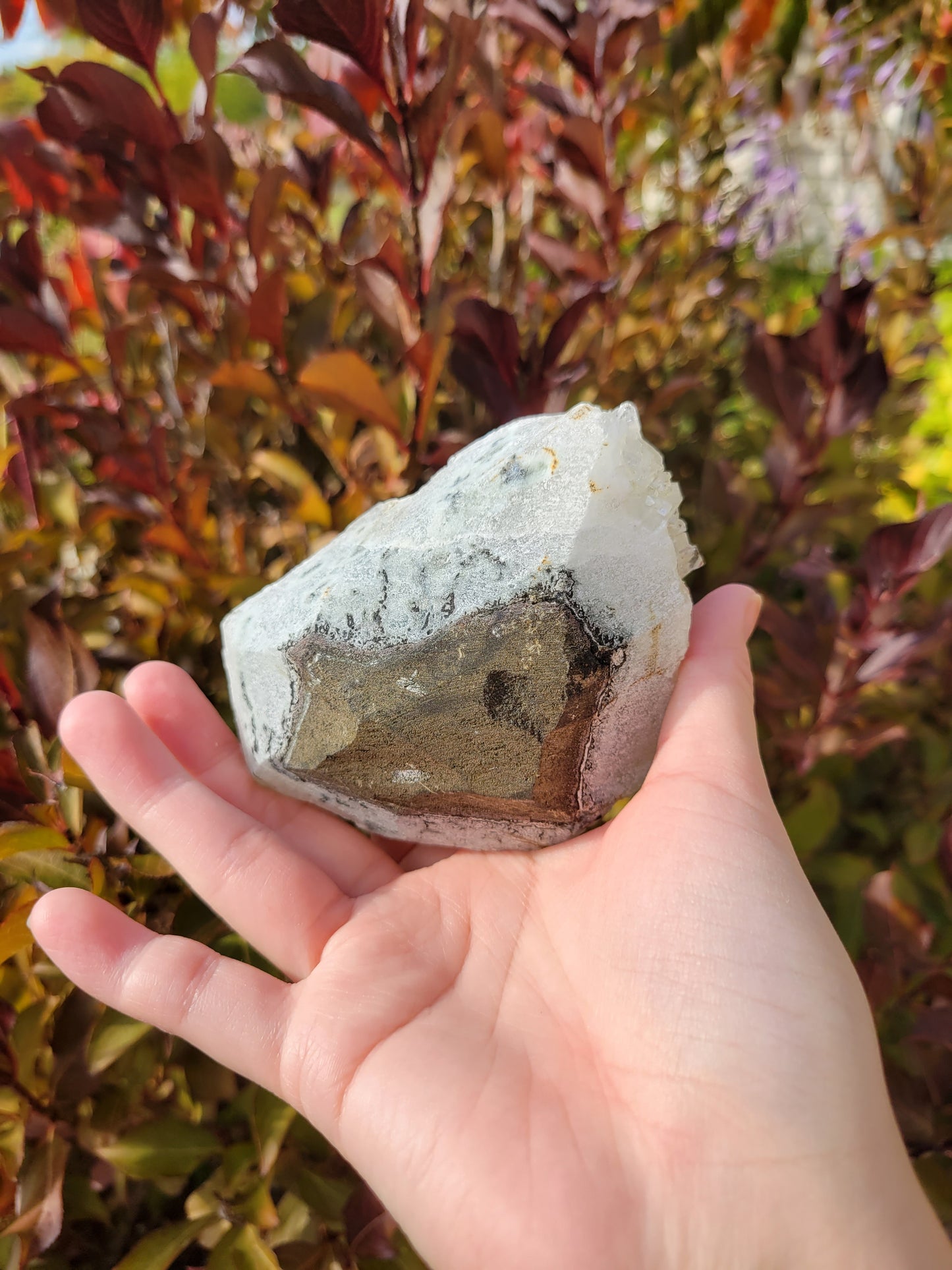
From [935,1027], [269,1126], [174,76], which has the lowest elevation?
[935,1027]

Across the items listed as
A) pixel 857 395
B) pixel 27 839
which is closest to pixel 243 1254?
pixel 27 839

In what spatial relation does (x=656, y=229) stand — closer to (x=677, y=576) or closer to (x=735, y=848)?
(x=677, y=576)

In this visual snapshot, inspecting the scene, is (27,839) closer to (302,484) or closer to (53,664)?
(53,664)

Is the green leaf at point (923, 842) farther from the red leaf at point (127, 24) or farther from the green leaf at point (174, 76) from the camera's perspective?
the green leaf at point (174, 76)

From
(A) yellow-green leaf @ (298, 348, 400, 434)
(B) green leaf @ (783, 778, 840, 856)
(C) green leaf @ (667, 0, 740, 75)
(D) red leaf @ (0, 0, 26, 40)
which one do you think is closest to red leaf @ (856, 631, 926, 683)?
(B) green leaf @ (783, 778, 840, 856)

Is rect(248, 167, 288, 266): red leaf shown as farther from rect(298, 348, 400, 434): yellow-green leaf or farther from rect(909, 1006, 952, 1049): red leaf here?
rect(909, 1006, 952, 1049): red leaf

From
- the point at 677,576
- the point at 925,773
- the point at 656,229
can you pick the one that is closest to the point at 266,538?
the point at 677,576
